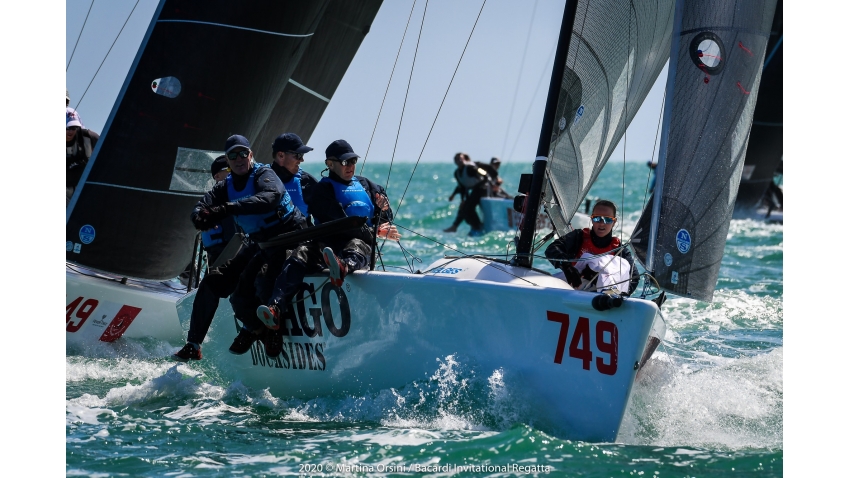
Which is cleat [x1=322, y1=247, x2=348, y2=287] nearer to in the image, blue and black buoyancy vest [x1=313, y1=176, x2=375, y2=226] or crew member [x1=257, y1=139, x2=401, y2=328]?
crew member [x1=257, y1=139, x2=401, y2=328]

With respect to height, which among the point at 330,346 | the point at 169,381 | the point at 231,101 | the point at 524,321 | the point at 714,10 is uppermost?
the point at 714,10

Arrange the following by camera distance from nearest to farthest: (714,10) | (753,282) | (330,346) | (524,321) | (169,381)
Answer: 1. (524,321)
2. (714,10)
3. (330,346)
4. (169,381)
5. (753,282)

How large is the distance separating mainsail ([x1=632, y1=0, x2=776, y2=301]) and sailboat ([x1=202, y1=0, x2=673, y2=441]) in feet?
1.06

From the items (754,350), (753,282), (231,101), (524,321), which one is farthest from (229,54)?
(753,282)

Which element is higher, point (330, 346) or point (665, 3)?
point (665, 3)

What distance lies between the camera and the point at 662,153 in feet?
13.7

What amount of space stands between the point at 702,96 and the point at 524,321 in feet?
4.07

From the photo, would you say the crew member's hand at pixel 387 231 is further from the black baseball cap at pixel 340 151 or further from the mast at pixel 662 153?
the mast at pixel 662 153

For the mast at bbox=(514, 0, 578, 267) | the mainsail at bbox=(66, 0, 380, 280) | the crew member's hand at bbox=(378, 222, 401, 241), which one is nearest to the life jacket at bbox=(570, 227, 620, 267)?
the mast at bbox=(514, 0, 578, 267)

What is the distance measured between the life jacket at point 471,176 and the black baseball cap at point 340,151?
10230 millimetres

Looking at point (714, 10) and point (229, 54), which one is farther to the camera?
point (229, 54)

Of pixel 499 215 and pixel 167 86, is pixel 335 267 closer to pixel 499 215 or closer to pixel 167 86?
pixel 167 86

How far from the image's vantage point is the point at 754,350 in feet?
20.3

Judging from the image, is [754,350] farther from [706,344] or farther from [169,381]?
[169,381]
